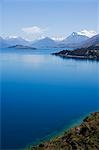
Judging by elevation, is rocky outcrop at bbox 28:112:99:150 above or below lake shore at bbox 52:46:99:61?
below

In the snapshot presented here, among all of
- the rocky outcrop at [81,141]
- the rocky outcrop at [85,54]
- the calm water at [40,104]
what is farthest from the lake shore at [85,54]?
the rocky outcrop at [81,141]

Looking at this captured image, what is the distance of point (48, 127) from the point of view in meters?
11.1

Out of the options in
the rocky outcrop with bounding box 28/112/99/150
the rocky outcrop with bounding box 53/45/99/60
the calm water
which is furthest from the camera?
the rocky outcrop with bounding box 53/45/99/60

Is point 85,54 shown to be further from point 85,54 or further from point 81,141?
point 81,141

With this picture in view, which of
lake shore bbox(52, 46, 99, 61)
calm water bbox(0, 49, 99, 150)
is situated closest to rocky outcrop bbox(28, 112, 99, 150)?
calm water bbox(0, 49, 99, 150)

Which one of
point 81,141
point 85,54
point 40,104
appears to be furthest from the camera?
point 85,54

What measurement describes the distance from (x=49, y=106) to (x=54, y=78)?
911cm

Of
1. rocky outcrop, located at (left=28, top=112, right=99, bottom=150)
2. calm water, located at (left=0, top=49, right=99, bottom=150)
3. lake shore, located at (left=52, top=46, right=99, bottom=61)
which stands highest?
lake shore, located at (left=52, top=46, right=99, bottom=61)

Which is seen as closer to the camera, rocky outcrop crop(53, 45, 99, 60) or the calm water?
the calm water

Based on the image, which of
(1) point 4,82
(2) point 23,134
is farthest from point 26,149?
(1) point 4,82

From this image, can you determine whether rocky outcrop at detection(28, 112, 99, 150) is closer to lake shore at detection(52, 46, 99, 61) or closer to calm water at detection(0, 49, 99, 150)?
calm water at detection(0, 49, 99, 150)

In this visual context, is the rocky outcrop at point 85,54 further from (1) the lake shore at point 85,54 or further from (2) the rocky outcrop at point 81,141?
(2) the rocky outcrop at point 81,141

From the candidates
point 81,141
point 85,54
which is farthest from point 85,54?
point 81,141

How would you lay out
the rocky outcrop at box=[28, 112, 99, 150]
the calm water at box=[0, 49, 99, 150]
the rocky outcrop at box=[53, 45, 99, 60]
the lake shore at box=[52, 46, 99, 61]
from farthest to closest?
the rocky outcrop at box=[53, 45, 99, 60], the lake shore at box=[52, 46, 99, 61], the calm water at box=[0, 49, 99, 150], the rocky outcrop at box=[28, 112, 99, 150]
